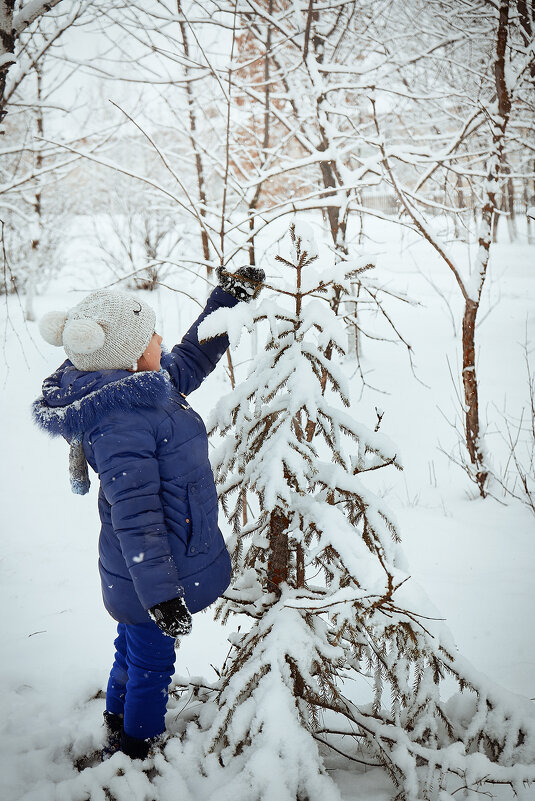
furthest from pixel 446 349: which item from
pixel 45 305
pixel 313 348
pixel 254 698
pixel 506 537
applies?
pixel 45 305

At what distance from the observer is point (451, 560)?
3.42 metres

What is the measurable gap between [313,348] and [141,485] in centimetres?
75

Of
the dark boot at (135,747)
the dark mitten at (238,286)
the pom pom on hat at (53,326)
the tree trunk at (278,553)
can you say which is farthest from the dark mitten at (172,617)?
the dark mitten at (238,286)

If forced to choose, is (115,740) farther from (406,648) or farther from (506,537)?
(506,537)

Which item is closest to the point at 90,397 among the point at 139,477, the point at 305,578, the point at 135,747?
the point at 139,477

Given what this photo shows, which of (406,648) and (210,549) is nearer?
(406,648)

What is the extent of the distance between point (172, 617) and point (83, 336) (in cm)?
93

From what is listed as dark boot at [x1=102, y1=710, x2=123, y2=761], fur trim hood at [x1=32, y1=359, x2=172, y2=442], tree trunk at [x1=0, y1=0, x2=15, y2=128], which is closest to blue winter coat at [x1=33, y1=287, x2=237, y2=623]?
fur trim hood at [x1=32, y1=359, x2=172, y2=442]

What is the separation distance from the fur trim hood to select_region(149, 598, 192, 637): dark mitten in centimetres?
63

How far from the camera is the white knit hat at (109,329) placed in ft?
5.42

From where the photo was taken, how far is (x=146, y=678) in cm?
170

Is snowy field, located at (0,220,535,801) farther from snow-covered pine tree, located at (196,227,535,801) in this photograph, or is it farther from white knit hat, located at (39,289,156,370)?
white knit hat, located at (39,289,156,370)

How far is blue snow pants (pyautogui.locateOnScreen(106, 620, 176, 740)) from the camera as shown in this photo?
1708 mm

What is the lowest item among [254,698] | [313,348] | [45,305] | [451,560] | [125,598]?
[451,560]
